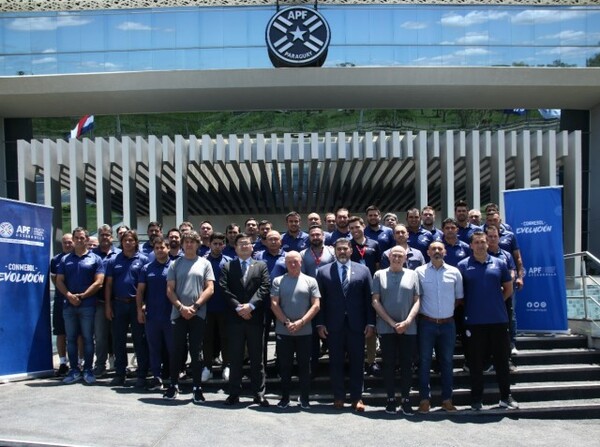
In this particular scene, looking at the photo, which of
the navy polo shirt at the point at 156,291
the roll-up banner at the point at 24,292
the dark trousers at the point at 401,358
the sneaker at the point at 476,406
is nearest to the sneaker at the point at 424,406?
the dark trousers at the point at 401,358

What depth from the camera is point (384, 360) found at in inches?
271

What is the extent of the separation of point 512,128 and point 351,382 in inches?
669

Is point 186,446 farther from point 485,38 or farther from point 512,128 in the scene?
point 485,38

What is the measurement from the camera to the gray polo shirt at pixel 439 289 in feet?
22.6

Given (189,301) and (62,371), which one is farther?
(62,371)

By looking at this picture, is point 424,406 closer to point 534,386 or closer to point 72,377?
point 534,386

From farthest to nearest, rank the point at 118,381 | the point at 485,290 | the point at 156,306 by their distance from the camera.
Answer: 1. the point at 118,381
2. the point at 156,306
3. the point at 485,290

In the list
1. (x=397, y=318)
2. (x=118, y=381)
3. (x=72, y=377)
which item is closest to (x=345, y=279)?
(x=397, y=318)

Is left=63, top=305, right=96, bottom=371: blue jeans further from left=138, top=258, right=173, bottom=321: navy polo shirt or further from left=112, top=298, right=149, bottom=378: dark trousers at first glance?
left=138, top=258, right=173, bottom=321: navy polo shirt

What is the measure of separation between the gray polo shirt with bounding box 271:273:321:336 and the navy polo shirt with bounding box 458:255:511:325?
1.63 m

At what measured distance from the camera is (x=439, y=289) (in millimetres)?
6906

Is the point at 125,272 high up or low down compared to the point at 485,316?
up

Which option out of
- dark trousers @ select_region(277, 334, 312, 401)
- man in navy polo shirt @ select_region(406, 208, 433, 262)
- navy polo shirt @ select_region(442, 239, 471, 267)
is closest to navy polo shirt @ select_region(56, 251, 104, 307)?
dark trousers @ select_region(277, 334, 312, 401)

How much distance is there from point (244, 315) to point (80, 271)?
2.34 m
